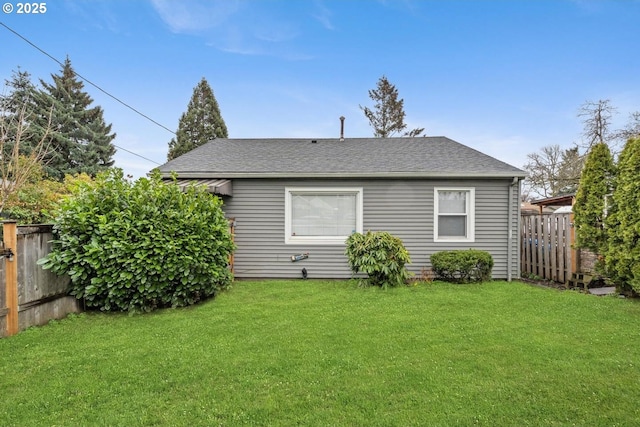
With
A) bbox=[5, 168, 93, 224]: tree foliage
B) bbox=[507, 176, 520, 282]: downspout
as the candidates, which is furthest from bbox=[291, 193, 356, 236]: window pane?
bbox=[5, 168, 93, 224]: tree foliage

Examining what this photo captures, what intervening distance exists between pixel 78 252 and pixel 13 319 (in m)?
1.03

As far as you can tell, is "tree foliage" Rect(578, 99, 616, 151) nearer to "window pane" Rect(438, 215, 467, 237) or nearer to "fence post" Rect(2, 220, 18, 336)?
"window pane" Rect(438, 215, 467, 237)

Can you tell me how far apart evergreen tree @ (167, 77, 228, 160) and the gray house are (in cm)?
1863

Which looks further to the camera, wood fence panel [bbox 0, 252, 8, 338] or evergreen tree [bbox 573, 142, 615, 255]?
evergreen tree [bbox 573, 142, 615, 255]

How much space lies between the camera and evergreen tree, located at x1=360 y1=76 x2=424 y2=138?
23.8 m

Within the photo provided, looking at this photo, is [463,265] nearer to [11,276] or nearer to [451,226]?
[451,226]

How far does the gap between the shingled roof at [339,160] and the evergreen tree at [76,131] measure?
1985cm

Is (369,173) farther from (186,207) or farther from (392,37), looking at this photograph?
(392,37)

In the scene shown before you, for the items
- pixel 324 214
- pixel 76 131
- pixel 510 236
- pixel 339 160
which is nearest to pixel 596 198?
pixel 510 236

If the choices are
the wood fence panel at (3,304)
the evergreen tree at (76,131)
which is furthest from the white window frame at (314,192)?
the evergreen tree at (76,131)

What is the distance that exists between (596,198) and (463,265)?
274cm

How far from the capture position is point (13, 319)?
12.1 feet

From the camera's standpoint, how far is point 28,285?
12.8ft

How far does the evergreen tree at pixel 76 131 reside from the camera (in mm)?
22141
